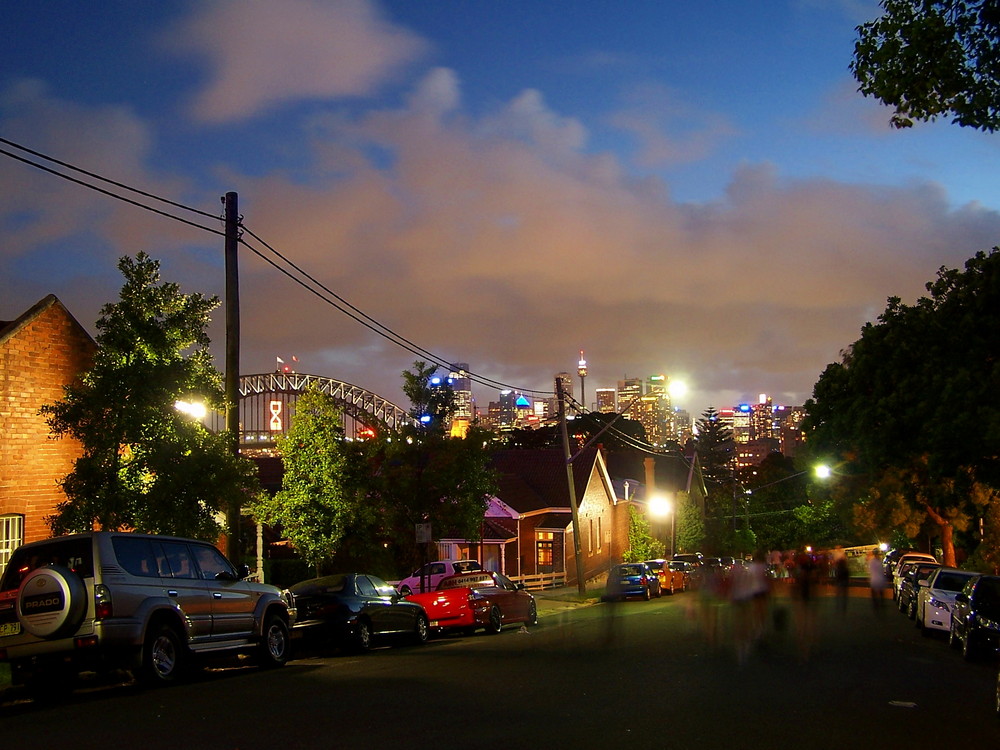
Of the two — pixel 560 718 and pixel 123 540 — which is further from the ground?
pixel 123 540

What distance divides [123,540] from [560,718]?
6711 millimetres

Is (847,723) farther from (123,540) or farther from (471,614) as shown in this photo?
(471,614)

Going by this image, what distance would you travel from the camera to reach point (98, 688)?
1484 centimetres

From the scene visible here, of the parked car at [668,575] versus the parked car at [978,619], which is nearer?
the parked car at [978,619]

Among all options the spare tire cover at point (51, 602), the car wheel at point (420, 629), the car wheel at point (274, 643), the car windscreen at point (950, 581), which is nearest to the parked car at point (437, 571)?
the car wheel at point (420, 629)

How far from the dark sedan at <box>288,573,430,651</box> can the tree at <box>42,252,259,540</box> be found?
241 cm

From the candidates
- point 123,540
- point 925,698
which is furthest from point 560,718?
point 123,540

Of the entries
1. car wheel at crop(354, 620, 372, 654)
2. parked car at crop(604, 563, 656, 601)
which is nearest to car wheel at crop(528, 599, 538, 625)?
car wheel at crop(354, 620, 372, 654)

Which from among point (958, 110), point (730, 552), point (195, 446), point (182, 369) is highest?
point (958, 110)

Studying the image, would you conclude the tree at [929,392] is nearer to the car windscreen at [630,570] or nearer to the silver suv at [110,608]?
the car windscreen at [630,570]

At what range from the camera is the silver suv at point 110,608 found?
13.2m

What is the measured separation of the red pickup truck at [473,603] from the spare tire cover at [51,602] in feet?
38.4

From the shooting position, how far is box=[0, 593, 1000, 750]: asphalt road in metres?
9.84

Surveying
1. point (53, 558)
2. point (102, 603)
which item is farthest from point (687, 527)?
point (102, 603)
